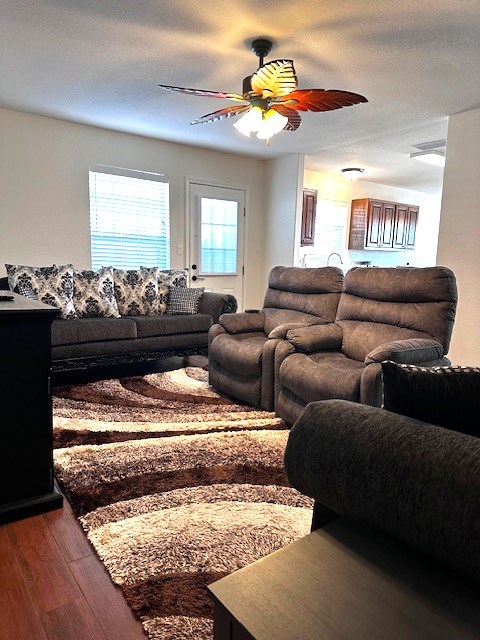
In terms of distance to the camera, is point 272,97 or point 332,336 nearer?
point 272,97

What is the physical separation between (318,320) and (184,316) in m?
1.63

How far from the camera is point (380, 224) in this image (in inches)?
283

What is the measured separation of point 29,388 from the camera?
1759mm

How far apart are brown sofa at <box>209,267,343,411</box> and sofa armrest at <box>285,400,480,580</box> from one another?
1958 mm

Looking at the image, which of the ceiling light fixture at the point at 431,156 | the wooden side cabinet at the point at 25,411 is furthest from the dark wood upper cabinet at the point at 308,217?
the wooden side cabinet at the point at 25,411

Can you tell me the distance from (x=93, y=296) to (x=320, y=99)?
8.69 ft

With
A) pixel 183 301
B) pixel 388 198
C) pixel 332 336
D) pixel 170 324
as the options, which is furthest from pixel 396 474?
pixel 388 198

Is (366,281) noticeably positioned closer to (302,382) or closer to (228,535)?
(302,382)

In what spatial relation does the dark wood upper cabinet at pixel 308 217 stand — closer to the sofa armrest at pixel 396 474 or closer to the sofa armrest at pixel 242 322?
the sofa armrest at pixel 242 322

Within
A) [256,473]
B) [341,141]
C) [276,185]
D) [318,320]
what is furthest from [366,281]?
[276,185]

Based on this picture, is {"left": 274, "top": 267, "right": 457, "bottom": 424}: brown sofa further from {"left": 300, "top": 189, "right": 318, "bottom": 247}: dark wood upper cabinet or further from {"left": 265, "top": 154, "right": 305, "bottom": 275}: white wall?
{"left": 300, "top": 189, "right": 318, "bottom": 247}: dark wood upper cabinet

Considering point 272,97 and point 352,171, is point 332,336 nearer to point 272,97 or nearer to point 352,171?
point 272,97

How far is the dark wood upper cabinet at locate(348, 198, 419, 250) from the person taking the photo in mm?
7020

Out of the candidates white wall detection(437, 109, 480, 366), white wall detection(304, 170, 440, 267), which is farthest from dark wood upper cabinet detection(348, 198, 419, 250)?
white wall detection(437, 109, 480, 366)
